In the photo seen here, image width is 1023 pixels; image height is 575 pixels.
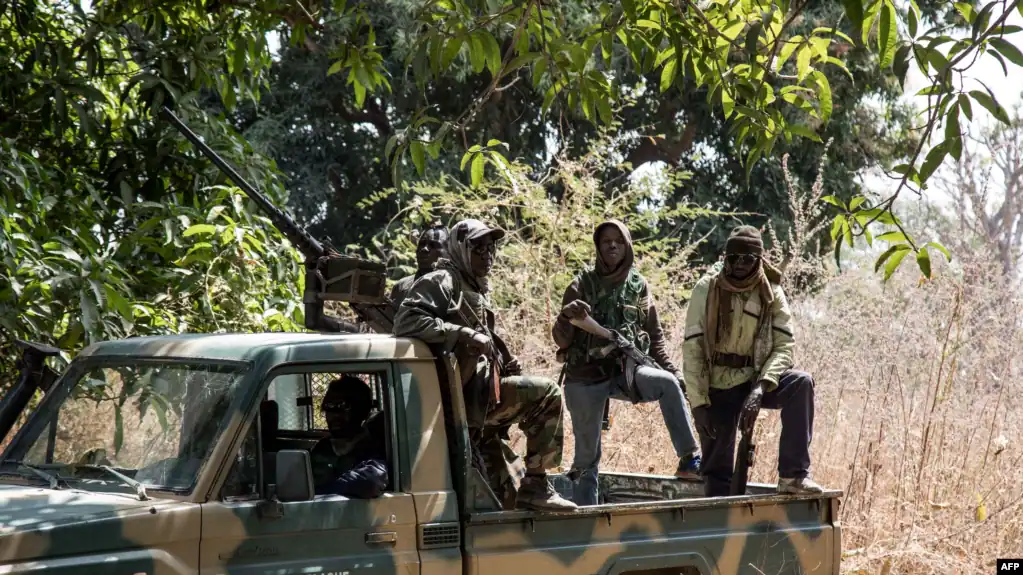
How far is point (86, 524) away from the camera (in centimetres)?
381

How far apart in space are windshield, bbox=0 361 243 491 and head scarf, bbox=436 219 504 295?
1.22 m

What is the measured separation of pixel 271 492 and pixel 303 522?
163mm

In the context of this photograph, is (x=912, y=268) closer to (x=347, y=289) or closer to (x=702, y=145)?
(x=347, y=289)

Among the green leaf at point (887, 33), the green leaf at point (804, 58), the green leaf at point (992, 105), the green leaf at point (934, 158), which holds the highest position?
the green leaf at point (804, 58)

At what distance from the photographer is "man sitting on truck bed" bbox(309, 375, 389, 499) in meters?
4.48

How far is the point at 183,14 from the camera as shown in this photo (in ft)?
28.6

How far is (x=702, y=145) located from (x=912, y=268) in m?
9.41

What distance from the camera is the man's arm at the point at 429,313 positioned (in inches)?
190

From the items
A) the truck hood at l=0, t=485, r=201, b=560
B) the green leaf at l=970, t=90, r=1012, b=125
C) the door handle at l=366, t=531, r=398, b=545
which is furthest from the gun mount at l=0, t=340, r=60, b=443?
the green leaf at l=970, t=90, r=1012, b=125

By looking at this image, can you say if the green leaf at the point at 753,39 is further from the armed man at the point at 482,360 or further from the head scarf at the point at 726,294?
the head scarf at the point at 726,294

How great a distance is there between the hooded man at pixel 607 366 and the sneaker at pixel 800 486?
688 millimetres

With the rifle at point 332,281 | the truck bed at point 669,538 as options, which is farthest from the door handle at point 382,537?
the rifle at point 332,281

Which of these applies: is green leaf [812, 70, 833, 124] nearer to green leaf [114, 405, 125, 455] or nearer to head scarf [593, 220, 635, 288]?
head scarf [593, 220, 635, 288]

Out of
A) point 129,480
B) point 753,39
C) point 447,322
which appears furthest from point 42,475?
point 753,39
